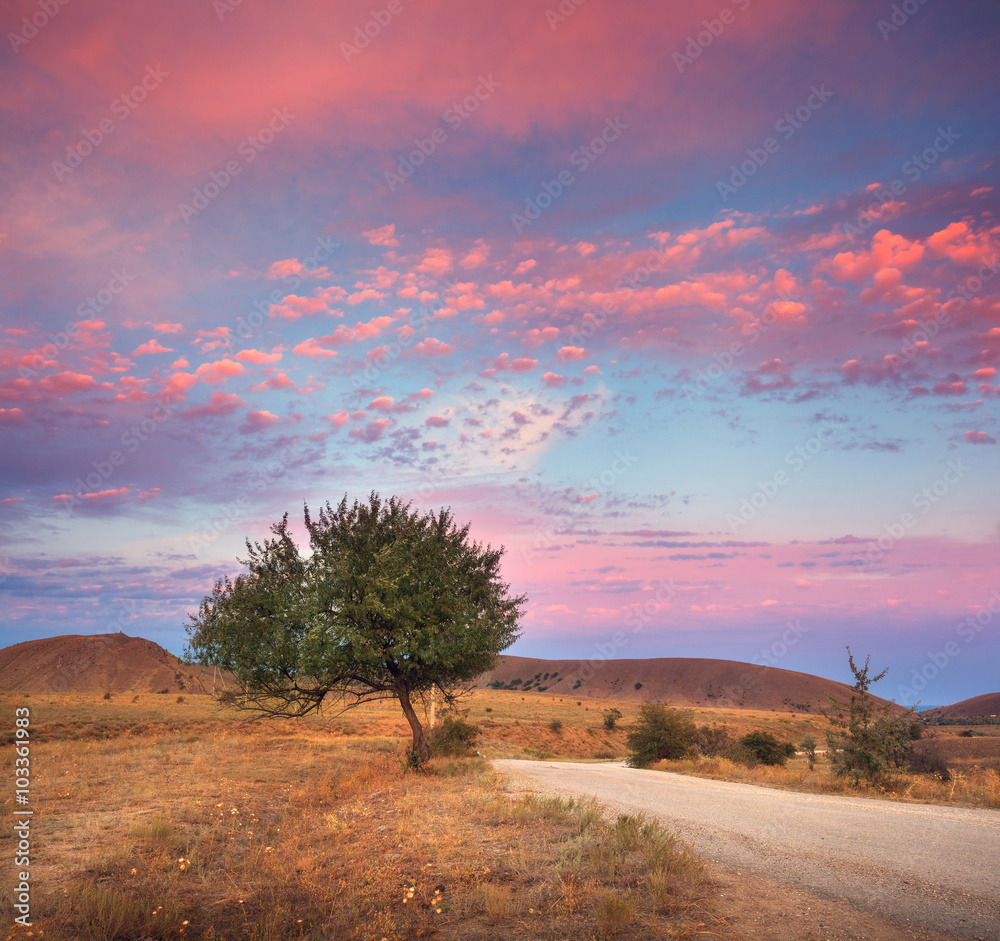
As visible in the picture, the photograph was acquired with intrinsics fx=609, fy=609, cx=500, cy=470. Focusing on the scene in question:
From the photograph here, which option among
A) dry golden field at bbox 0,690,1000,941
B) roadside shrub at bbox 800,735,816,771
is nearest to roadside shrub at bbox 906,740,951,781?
dry golden field at bbox 0,690,1000,941

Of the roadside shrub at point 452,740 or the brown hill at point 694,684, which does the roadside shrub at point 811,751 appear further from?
the brown hill at point 694,684

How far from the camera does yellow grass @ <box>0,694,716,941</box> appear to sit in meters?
7.00

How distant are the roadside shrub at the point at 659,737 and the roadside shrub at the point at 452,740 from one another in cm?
967

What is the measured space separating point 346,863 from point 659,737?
89.0 feet

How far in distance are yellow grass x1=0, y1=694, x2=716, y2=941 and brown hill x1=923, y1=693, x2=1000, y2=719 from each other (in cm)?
13409

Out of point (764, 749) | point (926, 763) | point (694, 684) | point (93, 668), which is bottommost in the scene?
point (93, 668)

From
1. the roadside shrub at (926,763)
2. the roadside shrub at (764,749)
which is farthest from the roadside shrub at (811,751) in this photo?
the roadside shrub at (926,763)

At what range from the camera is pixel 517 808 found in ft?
41.8

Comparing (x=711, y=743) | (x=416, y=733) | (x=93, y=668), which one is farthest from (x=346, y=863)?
(x=93, y=668)

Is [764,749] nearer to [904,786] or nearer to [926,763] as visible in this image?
[926,763]

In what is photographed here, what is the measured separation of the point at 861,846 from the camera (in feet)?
31.0

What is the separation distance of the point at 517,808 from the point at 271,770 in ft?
45.0

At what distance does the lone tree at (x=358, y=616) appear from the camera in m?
17.6

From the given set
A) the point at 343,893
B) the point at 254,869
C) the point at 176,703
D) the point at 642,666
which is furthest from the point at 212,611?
the point at 642,666
